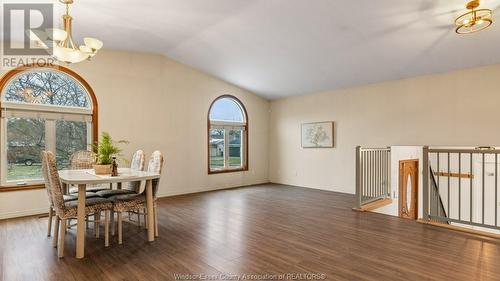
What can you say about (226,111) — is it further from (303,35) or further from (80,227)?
(80,227)

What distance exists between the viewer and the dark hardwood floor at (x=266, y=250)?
2.52 metres

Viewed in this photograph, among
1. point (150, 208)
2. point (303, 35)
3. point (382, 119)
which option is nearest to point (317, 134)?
point (382, 119)

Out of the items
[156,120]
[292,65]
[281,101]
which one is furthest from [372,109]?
[156,120]

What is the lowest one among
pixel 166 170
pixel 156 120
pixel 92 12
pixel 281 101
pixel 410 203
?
pixel 410 203

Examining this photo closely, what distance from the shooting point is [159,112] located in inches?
240

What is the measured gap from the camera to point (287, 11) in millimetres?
3824

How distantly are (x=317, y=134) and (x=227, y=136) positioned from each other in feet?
7.71

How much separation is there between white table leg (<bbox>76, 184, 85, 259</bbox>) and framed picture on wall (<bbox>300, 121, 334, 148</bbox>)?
5.34 metres

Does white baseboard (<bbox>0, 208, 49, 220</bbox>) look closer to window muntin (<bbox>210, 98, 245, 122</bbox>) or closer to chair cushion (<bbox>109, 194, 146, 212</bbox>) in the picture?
chair cushion (<bbox>109, 194, 146, 212</bbox>)

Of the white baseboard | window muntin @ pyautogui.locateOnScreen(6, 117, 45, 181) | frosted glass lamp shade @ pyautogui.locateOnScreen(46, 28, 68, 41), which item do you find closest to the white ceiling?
frosted glass lamp shade @ pyautogui.locateOnScreen(46, 28, 68, 41)

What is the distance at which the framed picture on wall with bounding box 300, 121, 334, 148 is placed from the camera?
676cm

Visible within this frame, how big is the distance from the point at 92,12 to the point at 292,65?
357 cm

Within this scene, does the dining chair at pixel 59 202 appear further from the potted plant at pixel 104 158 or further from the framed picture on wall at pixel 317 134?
the framed picture on wall at pixel 317 134

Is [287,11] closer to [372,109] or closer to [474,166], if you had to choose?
[372,109]
